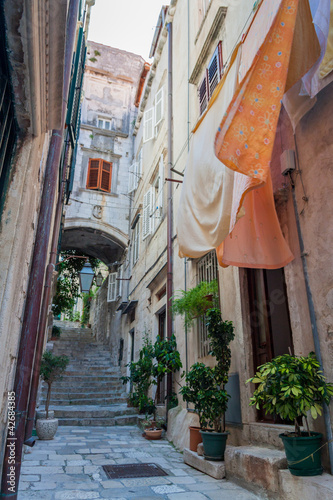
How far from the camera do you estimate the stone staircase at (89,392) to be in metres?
8.43

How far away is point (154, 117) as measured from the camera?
40.7 ft

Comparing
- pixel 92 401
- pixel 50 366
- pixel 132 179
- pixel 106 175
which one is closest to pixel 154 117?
pixel 132 179

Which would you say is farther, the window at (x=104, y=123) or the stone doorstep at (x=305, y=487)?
the window at (x=104, y=123)

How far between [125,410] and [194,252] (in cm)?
616

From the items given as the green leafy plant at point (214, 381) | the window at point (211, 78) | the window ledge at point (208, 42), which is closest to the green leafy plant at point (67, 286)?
the window ledge at point (208, 42)

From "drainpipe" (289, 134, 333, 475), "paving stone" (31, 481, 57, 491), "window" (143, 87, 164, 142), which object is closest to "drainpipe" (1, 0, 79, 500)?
"paving stone" (31, 481, 57, 491)

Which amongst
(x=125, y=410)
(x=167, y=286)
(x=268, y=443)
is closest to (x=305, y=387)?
(x=268, y=443)

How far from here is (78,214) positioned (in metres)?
15.2

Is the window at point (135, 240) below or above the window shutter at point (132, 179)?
below

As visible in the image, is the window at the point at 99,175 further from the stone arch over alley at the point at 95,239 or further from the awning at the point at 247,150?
the awning at the point at 247,150

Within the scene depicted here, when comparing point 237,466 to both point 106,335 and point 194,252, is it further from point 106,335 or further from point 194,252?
point 106,335

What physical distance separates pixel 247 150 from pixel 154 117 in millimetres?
10160

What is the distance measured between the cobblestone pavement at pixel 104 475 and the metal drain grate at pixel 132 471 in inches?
3.6

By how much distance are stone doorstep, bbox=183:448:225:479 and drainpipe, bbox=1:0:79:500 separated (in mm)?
2109
